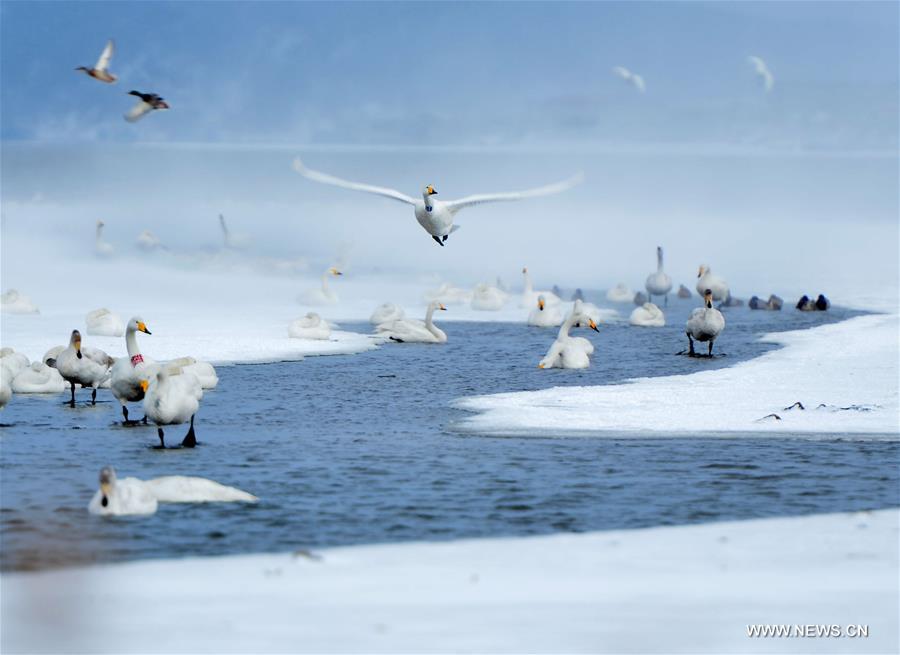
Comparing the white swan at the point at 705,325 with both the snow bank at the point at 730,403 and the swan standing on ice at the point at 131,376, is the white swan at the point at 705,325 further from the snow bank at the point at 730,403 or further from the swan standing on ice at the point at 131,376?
the swan standing on ice at the point at 131,376

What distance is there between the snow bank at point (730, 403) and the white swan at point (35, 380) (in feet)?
17.3

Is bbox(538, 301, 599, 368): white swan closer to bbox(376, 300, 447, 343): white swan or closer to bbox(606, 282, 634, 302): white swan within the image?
bbox(376, 300, 447, 343): white swan

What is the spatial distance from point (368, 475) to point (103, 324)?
13.9 meters

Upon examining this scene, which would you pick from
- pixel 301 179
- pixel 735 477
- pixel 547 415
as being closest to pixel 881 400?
pixel 547 415

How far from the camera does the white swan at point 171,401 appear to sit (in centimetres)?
1656

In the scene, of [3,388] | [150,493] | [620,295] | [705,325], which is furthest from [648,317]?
[150,493]

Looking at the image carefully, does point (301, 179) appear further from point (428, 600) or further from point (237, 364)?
point (428, 600)

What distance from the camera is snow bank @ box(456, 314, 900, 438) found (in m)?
18.4

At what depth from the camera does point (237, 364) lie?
82.9ft

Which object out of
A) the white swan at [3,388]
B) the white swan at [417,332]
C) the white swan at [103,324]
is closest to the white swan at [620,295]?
the white swan at [417,332]

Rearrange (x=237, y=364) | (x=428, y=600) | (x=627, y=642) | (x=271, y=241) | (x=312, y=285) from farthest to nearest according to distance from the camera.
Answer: (x=271, y=241)
(x=312, y=285)
(x=237, y=364)
(x=428, y=600)
(x=627, y=642)

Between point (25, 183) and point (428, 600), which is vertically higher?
point (25, 183)

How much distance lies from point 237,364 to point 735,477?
11478mm

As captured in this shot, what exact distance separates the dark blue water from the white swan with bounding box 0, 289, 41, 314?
487 inches
